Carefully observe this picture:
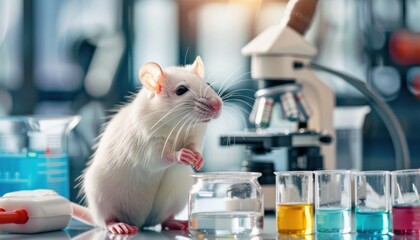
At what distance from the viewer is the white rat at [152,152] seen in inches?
70.6

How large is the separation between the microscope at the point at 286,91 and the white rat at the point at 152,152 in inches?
20.4

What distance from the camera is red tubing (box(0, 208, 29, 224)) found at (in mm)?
1854

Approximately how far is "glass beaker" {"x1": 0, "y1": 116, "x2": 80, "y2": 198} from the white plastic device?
9.2 inches

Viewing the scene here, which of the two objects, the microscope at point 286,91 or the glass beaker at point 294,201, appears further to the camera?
the microscope at point 286,91

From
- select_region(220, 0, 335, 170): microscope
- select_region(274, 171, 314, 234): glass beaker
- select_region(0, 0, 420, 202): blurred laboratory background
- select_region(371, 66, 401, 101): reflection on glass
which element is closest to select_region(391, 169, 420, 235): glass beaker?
select_region(274, 171, 314, 234): glass beaker

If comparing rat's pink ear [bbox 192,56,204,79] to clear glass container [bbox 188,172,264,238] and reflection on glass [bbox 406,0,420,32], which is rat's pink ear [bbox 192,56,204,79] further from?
reflection on glass [bbox 406,0,420,32]

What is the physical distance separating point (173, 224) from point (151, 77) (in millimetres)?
369

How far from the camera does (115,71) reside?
15.1 ft

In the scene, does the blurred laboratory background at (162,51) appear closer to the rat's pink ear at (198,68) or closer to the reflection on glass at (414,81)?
the reflection on glass at (414,81)

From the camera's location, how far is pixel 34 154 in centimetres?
222

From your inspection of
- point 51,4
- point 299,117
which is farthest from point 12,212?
point 51,4

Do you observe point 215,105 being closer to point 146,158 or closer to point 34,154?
point 146,158

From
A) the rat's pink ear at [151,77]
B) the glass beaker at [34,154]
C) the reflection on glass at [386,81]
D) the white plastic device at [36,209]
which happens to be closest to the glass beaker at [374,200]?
the rat's pink ear at [151,77]

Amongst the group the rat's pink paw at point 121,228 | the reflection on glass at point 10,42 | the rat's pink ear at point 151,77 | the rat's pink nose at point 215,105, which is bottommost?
the rat's pink paw at point 121,228
